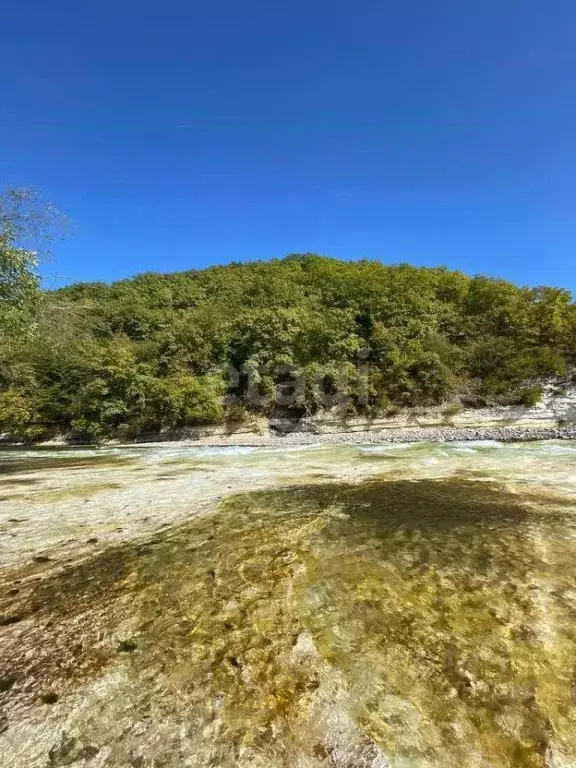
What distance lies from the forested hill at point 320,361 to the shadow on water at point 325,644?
71.0ft

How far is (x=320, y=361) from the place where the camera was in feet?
95.1

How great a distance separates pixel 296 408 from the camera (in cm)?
2825

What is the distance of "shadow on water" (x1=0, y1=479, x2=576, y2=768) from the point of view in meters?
2.68

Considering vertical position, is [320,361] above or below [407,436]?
above

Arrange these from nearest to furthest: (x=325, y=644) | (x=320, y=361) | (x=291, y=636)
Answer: (x=325, y=644) → (x=291, y=636) → (x=320, y=361)

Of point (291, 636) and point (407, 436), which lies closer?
point (291, 636)

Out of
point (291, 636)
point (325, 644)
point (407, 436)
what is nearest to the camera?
point (325, 644)

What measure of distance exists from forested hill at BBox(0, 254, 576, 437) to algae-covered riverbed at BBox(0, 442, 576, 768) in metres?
19.8

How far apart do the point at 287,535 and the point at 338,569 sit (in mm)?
1485

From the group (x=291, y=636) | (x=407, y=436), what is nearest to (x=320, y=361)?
(x=407, y=436)

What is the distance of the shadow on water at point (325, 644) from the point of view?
268cm

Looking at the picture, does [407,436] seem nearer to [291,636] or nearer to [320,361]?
[320,361]

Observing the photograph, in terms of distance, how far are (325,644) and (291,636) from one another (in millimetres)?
347

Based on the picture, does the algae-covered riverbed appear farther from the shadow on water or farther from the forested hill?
the forested hill
